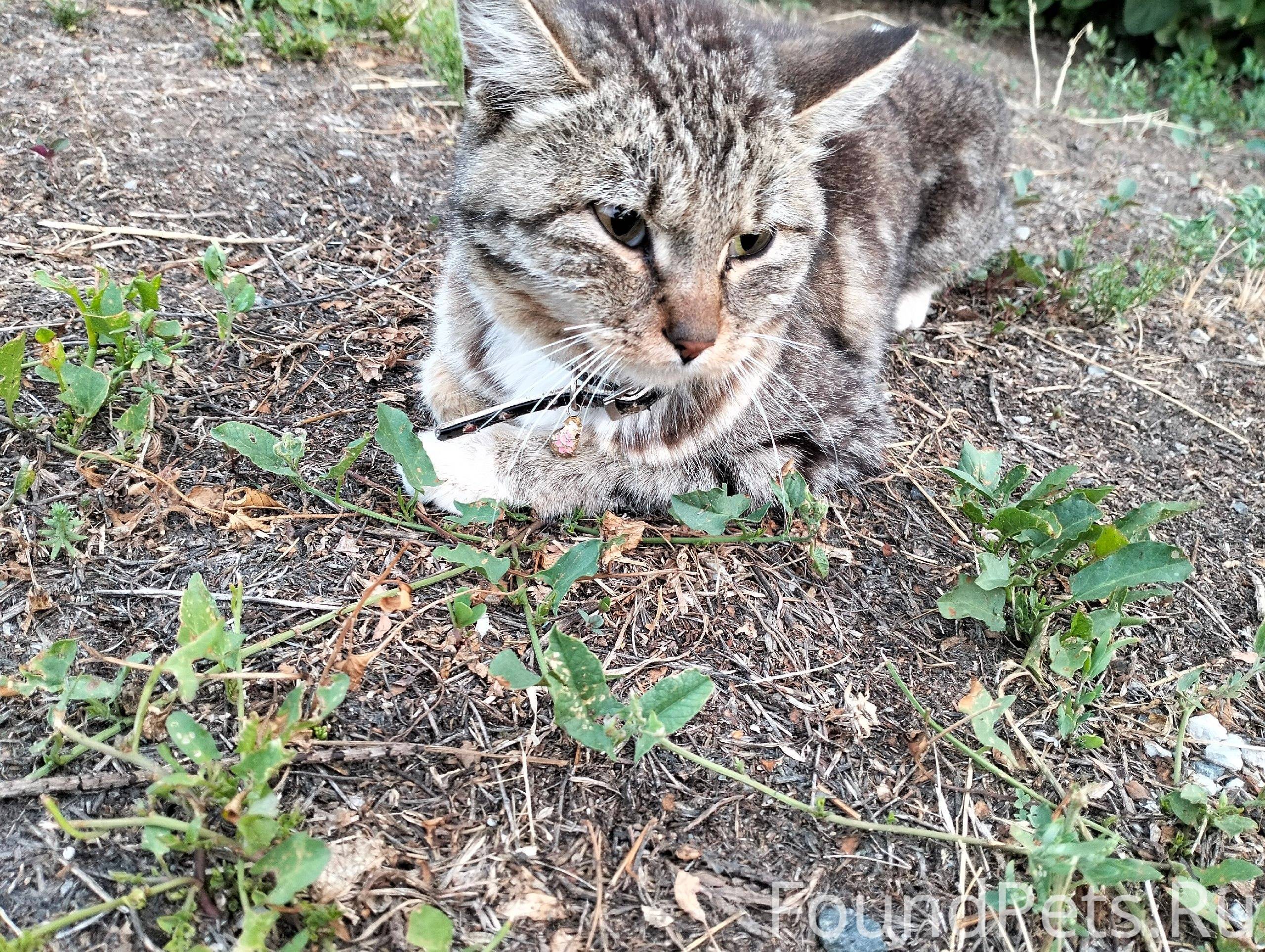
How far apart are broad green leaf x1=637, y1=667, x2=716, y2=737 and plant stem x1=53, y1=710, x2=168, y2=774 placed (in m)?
0.97

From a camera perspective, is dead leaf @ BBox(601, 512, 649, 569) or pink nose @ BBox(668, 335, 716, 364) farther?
dead leaf @ BBox(601, 512, 649, 569)

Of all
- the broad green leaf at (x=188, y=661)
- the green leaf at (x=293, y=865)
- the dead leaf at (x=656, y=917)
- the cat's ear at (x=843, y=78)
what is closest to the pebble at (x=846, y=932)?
the dead leaf at (x=656, y=917)

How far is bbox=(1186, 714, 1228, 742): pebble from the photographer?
2389 millimetres

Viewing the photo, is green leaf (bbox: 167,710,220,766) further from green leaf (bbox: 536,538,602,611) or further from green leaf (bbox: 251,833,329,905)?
green leaf (bbox: 536,538,602,611)

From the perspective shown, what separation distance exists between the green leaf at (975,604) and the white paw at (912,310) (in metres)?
1.68

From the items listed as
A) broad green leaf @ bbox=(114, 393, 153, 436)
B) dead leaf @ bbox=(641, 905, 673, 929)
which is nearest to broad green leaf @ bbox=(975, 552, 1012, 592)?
dead leaf @ bbox=(641, 905, 673, 929)

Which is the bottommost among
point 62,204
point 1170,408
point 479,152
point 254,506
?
point 1170,408

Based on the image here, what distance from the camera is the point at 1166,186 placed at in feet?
18.0

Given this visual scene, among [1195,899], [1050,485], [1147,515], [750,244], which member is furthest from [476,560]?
[1147,515]

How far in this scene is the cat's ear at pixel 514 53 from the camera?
218 cm

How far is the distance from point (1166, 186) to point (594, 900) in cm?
564

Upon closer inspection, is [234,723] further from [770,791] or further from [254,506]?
[770,791]

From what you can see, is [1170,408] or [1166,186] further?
[1166,186]

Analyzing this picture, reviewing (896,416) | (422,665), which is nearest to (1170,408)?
(896,416)
